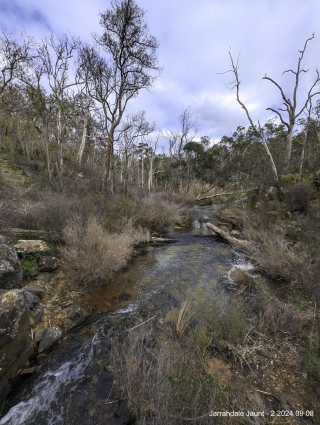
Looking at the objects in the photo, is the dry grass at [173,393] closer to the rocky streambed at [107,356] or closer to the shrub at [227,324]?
the rocky streambed at [107,356]

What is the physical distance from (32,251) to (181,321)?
12.9 ft

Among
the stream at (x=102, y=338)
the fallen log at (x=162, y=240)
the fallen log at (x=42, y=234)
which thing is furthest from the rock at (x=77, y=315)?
the fallen log at (x=162, y=240)

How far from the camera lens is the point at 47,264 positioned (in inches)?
177

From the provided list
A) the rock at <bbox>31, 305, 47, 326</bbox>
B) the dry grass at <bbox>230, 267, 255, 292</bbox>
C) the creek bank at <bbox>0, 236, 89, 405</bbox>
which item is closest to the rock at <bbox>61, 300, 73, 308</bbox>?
the creek bank at <bbox>0, 236, 89, 405</bbox>

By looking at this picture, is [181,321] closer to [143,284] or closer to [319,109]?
[143,284]

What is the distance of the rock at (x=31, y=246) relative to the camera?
4488mm

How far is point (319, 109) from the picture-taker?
1454 cm

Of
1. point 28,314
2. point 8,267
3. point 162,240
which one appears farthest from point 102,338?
point 162,240

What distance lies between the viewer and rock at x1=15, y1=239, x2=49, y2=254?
449 centimetres

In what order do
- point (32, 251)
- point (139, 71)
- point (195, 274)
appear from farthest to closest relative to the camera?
1. point (139, 71)
2. point (195, 274)
3. point (32, 251)

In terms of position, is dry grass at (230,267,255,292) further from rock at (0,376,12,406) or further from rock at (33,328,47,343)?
rock at (0,376,12,406)

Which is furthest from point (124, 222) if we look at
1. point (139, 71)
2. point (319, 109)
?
point (319, 109)

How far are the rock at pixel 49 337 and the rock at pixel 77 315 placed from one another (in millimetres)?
295

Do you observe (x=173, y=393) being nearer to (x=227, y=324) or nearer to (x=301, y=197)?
(x=227, y=324)
